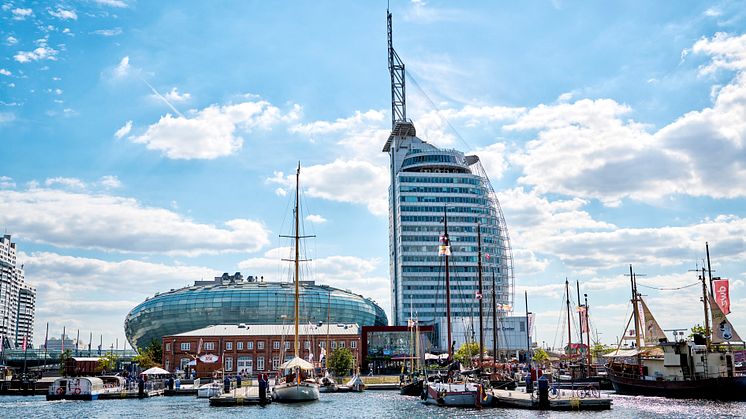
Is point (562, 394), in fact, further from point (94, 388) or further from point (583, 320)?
point (94, 388)

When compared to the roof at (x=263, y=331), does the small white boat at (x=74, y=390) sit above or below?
below

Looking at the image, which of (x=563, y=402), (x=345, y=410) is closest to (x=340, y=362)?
(x=345, y=410)

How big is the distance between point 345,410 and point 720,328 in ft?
150

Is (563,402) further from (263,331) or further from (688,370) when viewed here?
(263,331)

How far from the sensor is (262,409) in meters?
69.7

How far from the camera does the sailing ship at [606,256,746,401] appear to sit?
2753 inches

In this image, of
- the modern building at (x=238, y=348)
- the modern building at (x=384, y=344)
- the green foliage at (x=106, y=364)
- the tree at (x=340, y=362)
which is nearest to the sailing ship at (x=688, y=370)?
the tree at (x=340, y=362)

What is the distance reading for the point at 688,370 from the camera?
7394cm

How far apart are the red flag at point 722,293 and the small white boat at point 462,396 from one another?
118ft

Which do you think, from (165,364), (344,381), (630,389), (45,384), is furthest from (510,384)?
(165,364)

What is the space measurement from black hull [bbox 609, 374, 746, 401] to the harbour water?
1.69m

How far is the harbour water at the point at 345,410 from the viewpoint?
58.5m

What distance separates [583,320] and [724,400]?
147 ft

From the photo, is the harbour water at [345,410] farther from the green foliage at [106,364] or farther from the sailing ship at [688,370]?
the green foliage at [106,364]
